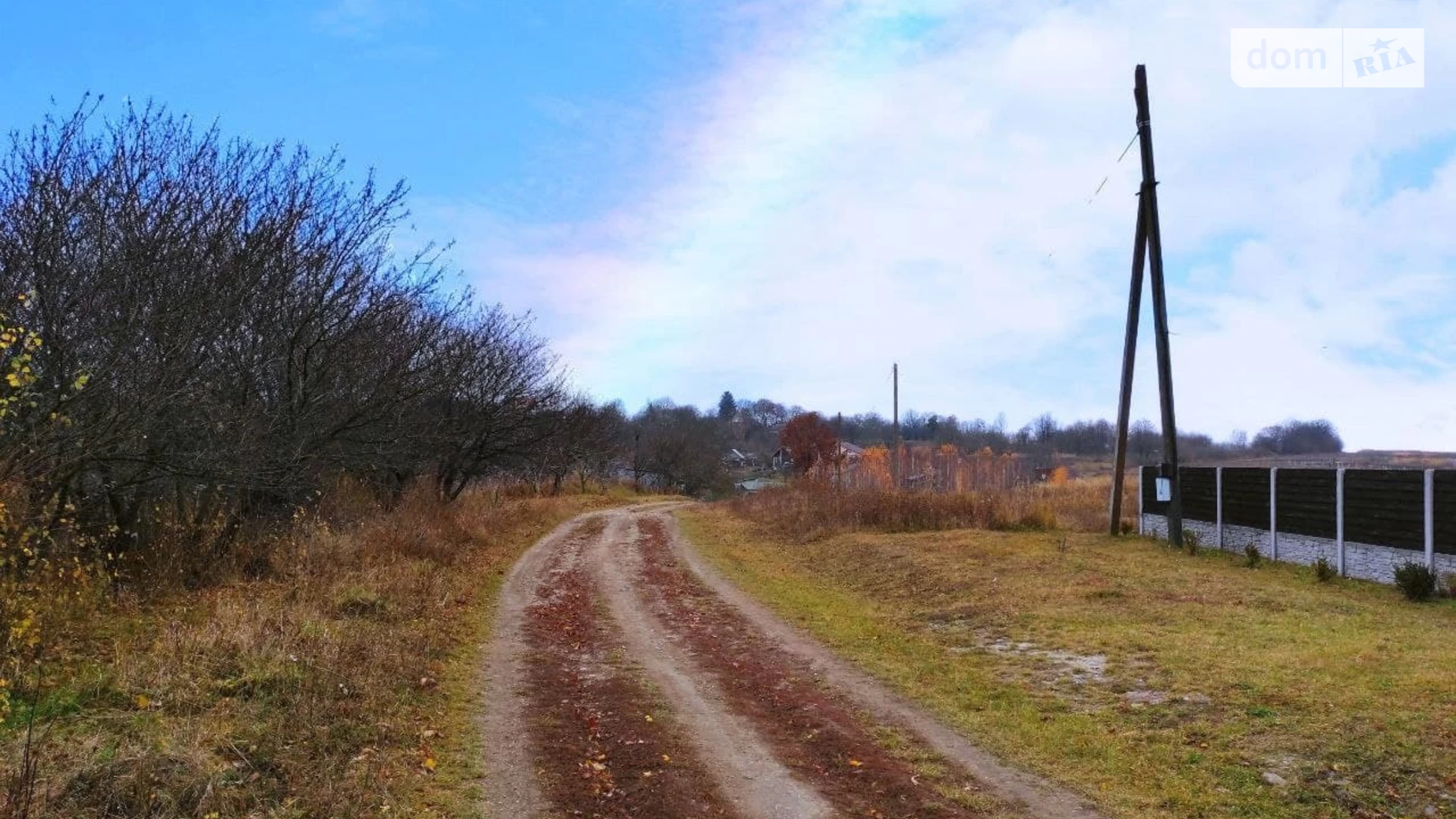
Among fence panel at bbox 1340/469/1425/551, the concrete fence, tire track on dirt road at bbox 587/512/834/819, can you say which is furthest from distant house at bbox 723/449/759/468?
tire track on dirt road at bbox 587/512/834/819

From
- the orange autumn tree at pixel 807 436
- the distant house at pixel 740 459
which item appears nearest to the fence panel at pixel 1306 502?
the orange autumn tree at pixel 807 436

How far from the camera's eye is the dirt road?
17.2ft

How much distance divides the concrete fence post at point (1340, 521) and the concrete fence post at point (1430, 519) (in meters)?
1.85

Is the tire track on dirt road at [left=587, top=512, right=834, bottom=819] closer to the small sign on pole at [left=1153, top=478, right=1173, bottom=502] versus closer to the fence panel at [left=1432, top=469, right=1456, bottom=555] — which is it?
the fence panel at [left=1432, top=469, right=1456, bottom=555]

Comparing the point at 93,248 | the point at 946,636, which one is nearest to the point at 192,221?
the point at 93,248

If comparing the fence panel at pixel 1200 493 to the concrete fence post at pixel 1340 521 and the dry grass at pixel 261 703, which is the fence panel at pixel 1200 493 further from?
the dry grass at pixel 261 703

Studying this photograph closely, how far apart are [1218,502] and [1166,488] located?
1.12 m

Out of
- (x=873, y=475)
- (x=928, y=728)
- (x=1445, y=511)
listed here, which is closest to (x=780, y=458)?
(x=873, y=475)

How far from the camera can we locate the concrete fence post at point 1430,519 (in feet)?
40.8

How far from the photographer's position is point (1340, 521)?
14508 millimetres

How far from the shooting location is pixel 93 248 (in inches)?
379

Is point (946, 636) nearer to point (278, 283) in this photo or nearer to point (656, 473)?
point (278, 283)

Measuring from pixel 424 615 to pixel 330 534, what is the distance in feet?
15.0

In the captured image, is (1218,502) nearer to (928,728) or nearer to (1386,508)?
(1386,508)
